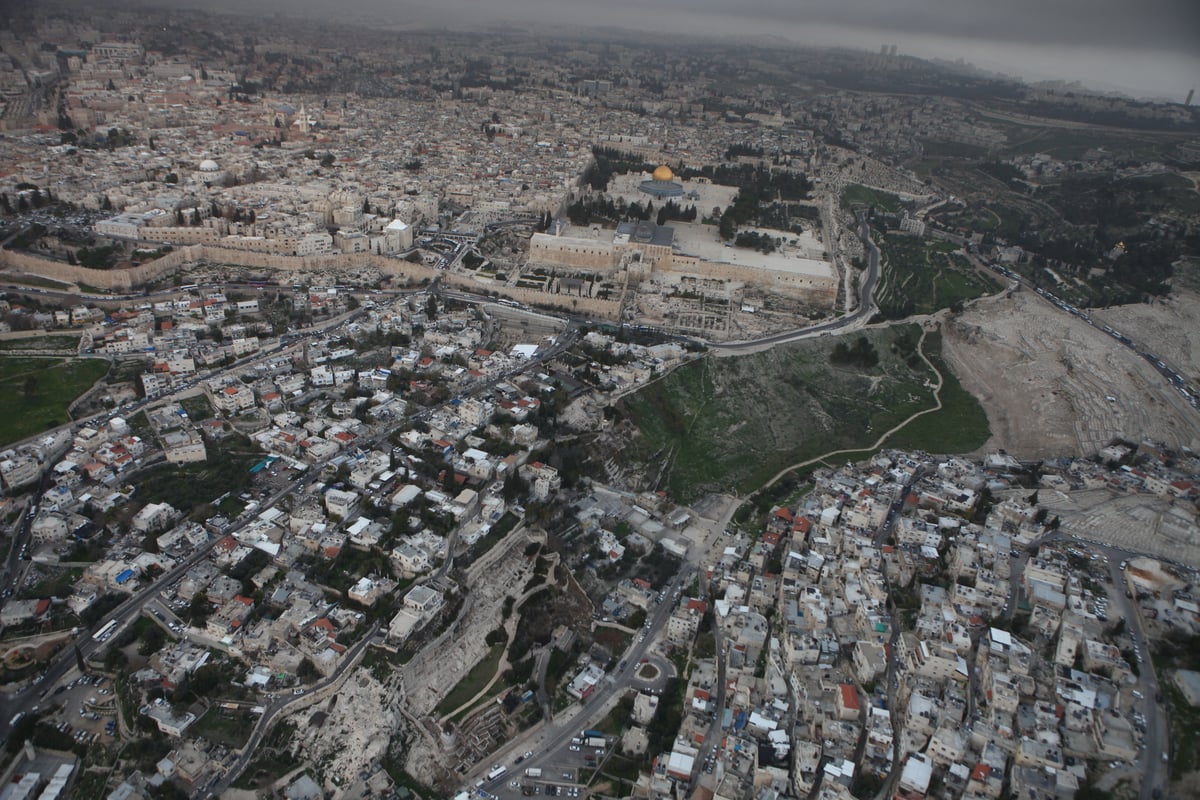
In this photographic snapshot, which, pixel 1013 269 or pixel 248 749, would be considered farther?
pixel 1013 269

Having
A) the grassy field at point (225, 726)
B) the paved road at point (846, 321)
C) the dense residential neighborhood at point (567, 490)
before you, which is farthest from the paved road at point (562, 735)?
the paved road at point (846, 321)

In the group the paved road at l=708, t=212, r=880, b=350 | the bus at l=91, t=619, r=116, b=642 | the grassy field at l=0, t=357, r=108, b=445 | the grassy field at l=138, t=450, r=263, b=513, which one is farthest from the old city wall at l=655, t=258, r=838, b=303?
the bus at l=91, t=619, r=116, b=642

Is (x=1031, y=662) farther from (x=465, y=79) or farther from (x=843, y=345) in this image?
(x=465, y=79)

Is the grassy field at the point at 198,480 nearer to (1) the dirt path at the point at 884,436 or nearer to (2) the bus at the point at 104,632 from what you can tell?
(2) the bus at the point at 104,632

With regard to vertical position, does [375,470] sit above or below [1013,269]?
below

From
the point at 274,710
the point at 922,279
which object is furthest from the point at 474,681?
the point at 922,279

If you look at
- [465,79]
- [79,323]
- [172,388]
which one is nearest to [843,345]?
[172,388]
